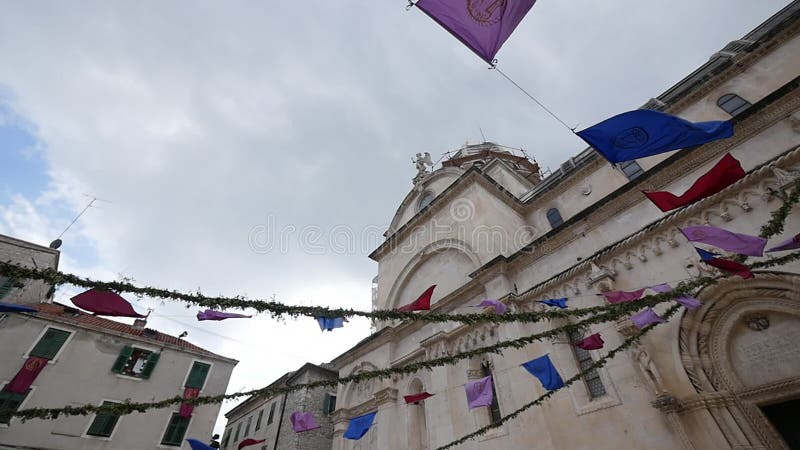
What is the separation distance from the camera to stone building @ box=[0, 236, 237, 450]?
1599 centimetres

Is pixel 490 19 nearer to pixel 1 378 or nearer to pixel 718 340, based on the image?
pixel 718 340

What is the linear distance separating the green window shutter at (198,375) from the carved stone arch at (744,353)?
2320 centimetres

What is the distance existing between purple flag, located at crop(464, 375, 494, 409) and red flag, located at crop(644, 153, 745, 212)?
258 inches

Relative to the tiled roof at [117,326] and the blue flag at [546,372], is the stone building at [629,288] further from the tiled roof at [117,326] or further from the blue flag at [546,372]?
the tiled roof at [117,326]

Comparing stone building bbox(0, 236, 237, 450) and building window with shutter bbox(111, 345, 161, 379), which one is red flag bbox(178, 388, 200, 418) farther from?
building window with shutter bbox(111, 345, 161, 379)

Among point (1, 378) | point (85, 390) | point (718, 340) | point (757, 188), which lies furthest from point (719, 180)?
point (1, 378)

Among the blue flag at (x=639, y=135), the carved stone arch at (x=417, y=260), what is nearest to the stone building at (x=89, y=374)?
the carved stone arch at (x=417, y=260)

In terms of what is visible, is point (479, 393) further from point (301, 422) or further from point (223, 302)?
point (301, 422)

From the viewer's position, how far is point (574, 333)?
423 inches

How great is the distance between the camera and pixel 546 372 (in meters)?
8.79

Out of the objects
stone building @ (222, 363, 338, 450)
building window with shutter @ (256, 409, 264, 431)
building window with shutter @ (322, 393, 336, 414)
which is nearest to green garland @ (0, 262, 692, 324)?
stone building @ (222, 363, 338, 450)

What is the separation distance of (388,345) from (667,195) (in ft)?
42.9

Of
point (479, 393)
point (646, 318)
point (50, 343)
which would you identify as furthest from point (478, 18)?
point (50, 343)

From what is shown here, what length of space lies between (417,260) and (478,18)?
13.7m
